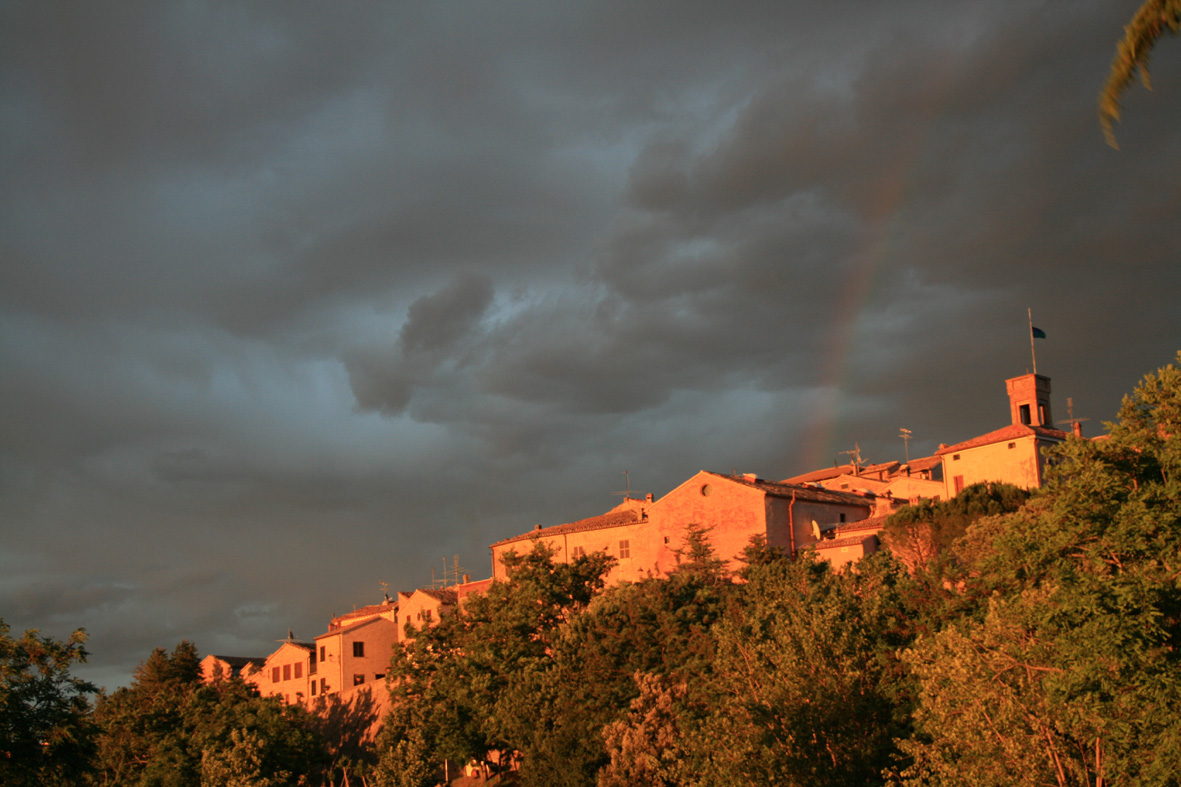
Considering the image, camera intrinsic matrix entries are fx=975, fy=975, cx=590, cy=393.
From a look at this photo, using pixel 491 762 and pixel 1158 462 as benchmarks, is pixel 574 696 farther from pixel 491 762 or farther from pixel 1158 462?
pixel 1158 462

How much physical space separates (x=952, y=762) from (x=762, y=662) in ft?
27.6

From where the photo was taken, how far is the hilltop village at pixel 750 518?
5944 centimetres

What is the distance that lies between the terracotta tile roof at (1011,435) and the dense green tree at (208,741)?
45006 millimetres

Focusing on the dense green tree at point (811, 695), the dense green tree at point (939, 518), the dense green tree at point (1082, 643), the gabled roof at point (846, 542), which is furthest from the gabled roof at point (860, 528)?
the dense green tree at point (1082, 643)

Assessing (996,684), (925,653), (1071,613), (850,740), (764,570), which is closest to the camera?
(1071,613)

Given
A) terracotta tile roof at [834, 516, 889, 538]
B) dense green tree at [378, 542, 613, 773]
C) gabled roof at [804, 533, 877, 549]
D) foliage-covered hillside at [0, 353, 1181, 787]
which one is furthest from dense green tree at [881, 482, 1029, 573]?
dense green tree at [378, 542, 613, 773]

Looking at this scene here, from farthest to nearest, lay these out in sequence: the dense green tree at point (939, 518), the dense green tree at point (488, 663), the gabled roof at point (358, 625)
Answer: the gabled roof at point (358, 625) < the dense green tree at point (488, 663) < the dense green tree at point (939, 518)

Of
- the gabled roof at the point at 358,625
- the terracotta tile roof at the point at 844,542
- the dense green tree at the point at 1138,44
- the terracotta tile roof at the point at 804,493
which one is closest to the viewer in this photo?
the dense green tree at the point at 1138,44

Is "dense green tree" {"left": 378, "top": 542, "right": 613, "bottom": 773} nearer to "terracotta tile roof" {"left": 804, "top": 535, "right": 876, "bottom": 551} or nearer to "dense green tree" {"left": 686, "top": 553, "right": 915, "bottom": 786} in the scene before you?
"terracotta tile roof" {"left": 804, "top": 535, "right": 876, "bottom": 551}

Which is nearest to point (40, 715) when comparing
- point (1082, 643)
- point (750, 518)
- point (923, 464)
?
point (1082, 643)

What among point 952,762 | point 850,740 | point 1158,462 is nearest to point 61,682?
point 850,740

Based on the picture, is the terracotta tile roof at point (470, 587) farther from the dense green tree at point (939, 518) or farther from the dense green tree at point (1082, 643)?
the dense green tree at point (1082, 643)

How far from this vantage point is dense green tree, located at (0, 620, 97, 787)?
3306 centimetres

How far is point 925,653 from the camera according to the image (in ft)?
94.4
